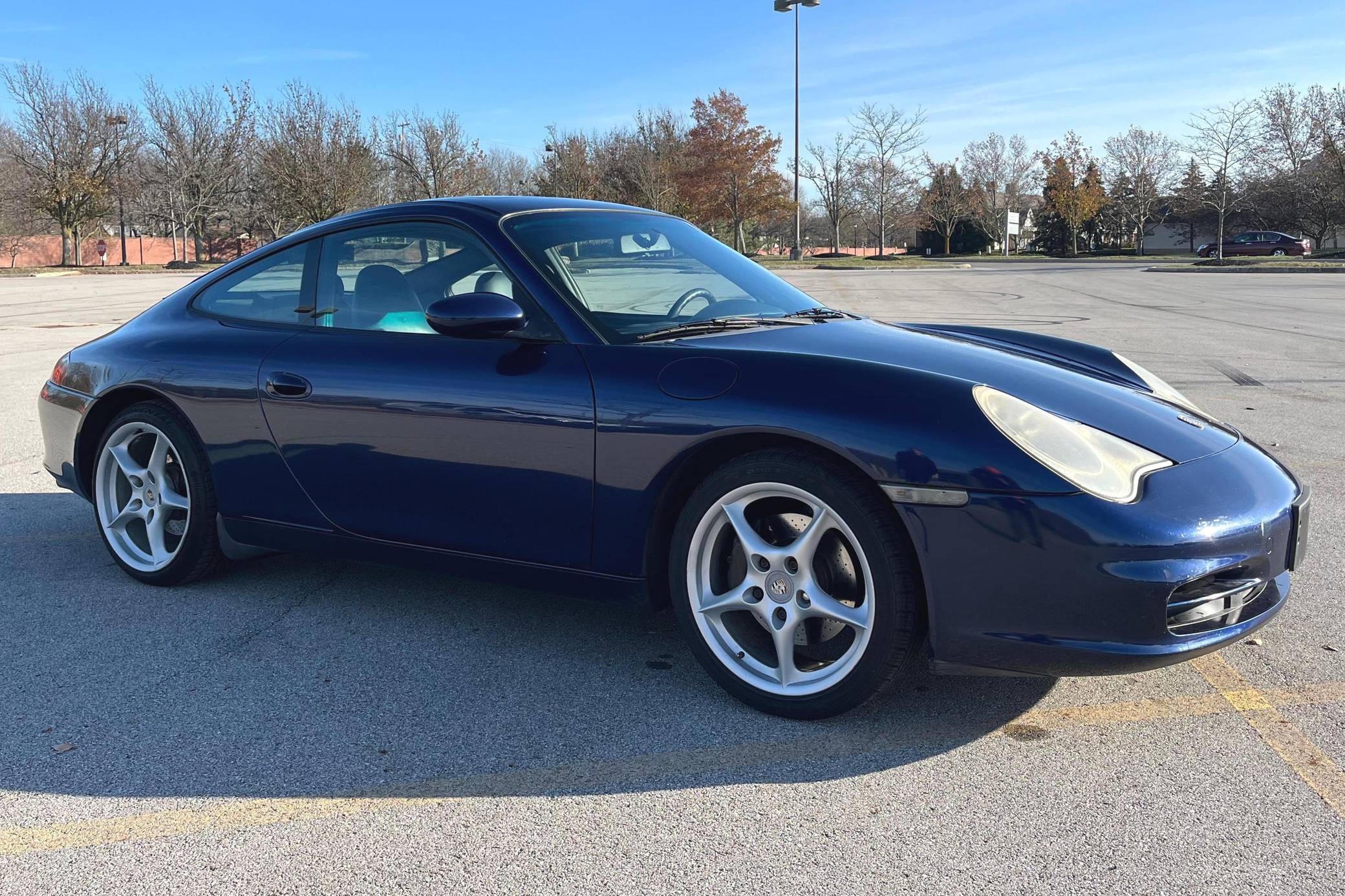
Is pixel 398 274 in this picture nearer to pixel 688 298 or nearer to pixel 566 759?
pixel 688 298

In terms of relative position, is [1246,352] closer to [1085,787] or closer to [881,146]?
[1085,787]

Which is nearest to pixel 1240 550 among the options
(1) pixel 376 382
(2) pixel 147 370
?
(1) pixel 376 382

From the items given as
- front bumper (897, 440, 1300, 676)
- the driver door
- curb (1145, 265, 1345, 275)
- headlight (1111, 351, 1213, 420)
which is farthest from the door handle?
curb (1145, 265, 1345, 275)

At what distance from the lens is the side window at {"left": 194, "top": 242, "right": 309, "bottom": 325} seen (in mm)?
3764

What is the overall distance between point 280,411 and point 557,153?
5054cm

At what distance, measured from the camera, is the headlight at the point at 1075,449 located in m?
2.49

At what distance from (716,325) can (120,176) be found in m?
63.9

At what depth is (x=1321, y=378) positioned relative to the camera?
29.4ft

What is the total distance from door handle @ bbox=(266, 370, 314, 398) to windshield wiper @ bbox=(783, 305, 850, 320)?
1.64 metres

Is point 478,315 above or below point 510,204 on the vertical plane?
below

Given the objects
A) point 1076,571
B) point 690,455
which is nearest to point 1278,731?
point 1076,571

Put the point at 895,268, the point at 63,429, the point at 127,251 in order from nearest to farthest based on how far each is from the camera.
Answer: the point at 63,429 < the point at 895,268 < the point at 127,251

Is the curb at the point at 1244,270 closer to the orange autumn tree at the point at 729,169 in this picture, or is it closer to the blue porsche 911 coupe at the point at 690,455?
the orange autumn tree at the point at 729,169

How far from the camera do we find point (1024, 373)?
10.1ft
